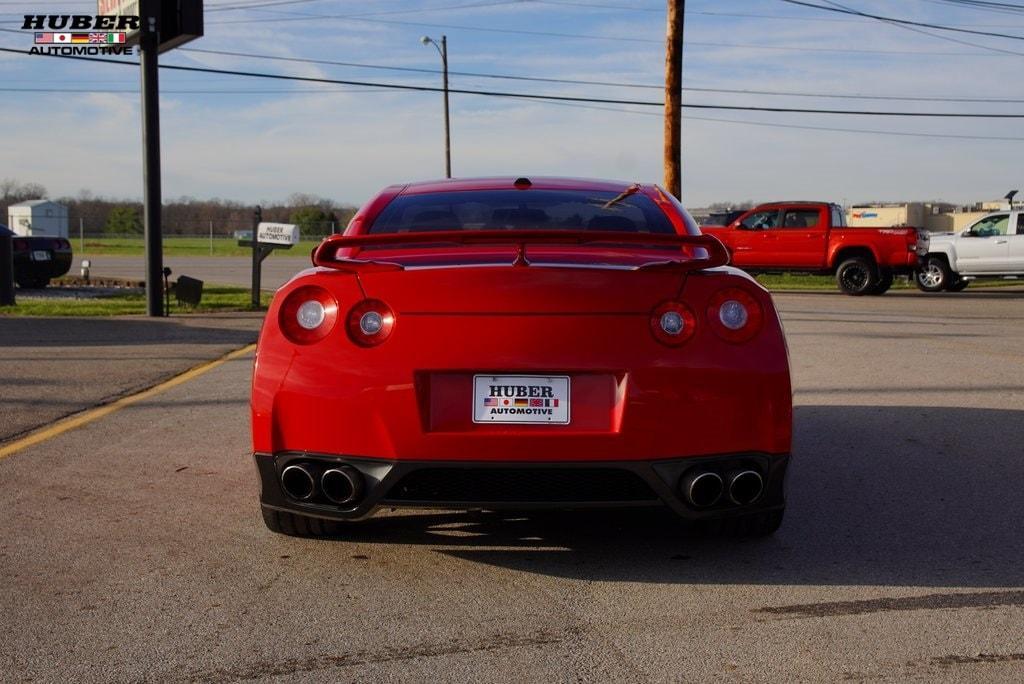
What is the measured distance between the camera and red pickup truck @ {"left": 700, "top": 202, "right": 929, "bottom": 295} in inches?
1021

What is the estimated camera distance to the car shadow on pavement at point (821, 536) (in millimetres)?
4430

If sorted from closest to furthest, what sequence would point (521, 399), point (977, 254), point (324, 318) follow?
point (521, 399), point (324, 318), point (977, 254)

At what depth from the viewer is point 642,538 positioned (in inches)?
194

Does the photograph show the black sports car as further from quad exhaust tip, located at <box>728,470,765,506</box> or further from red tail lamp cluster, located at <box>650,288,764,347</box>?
quad exhaust tip, located at <box>728,470,765,506</box>

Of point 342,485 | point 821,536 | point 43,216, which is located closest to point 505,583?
point 342,485

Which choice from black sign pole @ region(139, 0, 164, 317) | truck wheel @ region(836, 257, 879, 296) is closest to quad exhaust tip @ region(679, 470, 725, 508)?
black sign pole @ region(139, 0, 164, 317)

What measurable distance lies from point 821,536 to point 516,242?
1.76m

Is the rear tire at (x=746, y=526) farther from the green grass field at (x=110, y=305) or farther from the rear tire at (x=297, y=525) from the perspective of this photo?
the green grass field at (x=110, y=305)

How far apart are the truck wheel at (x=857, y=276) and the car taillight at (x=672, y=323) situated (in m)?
22.7

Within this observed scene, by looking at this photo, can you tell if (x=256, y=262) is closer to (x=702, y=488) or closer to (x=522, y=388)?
(x=522, y=388)

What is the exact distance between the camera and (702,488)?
13.7 feet

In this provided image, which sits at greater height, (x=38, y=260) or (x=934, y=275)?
(x=38, y=260)

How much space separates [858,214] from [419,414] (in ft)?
255

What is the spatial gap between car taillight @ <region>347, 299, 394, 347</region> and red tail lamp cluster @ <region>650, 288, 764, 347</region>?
915 mm
